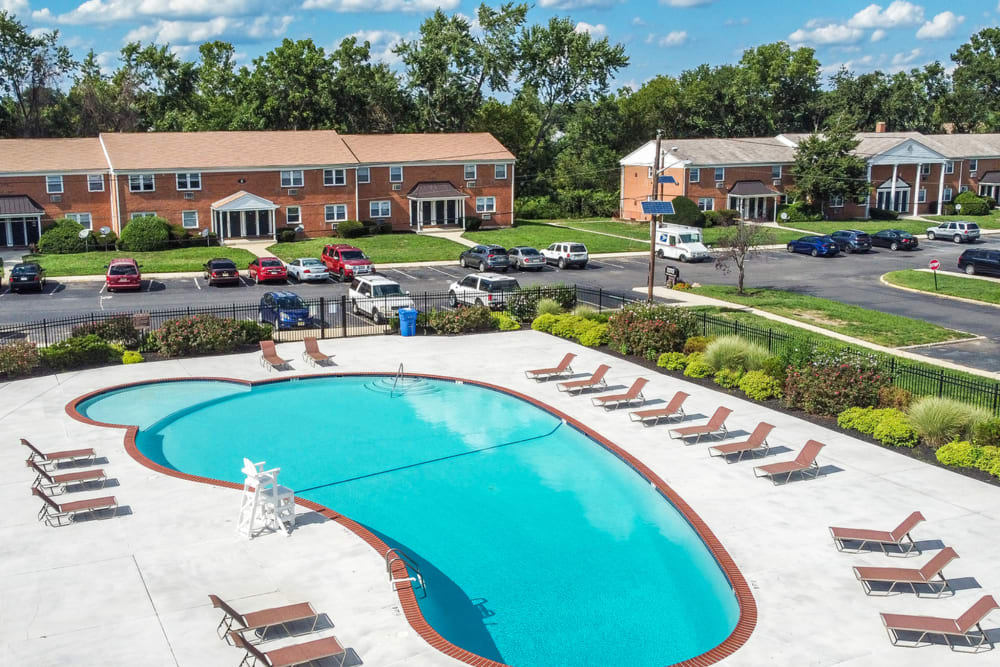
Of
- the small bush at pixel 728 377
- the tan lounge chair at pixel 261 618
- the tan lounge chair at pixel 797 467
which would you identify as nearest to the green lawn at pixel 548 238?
the small bush at pixel 728 377

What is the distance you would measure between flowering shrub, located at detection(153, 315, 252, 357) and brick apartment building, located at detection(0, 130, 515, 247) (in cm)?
2864

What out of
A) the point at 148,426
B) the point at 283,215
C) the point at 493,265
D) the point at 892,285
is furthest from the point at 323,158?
the point at 148,426

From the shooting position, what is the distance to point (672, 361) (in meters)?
27.3

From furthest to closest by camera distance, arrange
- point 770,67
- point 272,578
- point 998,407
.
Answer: point 770,67 < point 998,407 < point 272,578

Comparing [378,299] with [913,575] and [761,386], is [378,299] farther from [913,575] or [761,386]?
[913,575]

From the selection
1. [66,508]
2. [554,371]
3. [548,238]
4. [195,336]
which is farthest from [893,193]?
[66,508]

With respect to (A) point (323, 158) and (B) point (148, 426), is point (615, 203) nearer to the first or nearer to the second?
(A) point (323, 158)

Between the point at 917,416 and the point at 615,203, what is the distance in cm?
Answer: 5513

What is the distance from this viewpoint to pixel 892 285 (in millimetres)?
44219

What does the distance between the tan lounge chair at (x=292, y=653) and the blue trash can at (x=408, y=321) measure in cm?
2101

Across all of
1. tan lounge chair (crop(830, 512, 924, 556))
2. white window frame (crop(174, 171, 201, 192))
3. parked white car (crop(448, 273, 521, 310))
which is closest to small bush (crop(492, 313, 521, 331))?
parked white car (crop(448, 273, 521, 310))

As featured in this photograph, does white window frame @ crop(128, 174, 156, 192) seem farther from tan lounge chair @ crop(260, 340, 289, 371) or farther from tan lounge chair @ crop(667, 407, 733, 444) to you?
tan lounge chair @ crop(667, 407, 733, 444)

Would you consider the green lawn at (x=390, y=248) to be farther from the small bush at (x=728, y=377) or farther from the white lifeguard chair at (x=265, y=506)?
the white lifeguard chair at (x=265, y=506)

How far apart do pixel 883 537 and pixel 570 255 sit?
35.3 m
